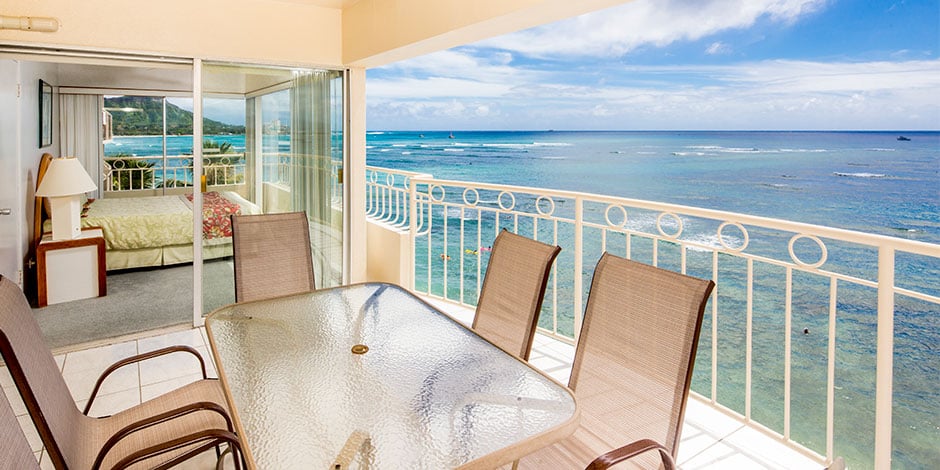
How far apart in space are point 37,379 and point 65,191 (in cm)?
379

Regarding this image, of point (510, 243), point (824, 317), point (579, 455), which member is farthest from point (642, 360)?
point (824, 317)

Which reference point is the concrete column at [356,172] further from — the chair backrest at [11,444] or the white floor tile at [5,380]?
the chair backrest at [11,444]

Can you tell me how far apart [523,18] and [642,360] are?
6.01ft

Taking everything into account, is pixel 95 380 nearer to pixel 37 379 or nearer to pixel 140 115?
pixel 37 379

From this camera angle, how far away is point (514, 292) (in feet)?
6.89

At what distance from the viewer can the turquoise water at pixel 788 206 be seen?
20.1 feet

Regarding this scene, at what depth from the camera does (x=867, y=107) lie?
531 inches

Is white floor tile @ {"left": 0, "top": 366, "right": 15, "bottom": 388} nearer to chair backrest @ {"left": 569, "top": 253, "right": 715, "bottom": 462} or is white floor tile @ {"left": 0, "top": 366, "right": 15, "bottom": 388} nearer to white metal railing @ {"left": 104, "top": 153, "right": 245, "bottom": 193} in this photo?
chair backrest @ {"left": 569, "top": 253, "right": 715, "bottom": 462}

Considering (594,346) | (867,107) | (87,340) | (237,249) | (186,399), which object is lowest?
(87,340)

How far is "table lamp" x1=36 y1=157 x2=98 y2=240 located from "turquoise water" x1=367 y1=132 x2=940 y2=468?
3.48 m

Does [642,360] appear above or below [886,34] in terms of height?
below

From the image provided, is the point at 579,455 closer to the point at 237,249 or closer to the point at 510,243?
the point at 510,243

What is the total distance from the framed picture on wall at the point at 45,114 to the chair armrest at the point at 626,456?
626 centimetres

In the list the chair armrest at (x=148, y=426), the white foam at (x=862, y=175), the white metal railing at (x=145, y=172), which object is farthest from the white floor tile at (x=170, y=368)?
the white foam at (x=862, y=175)
